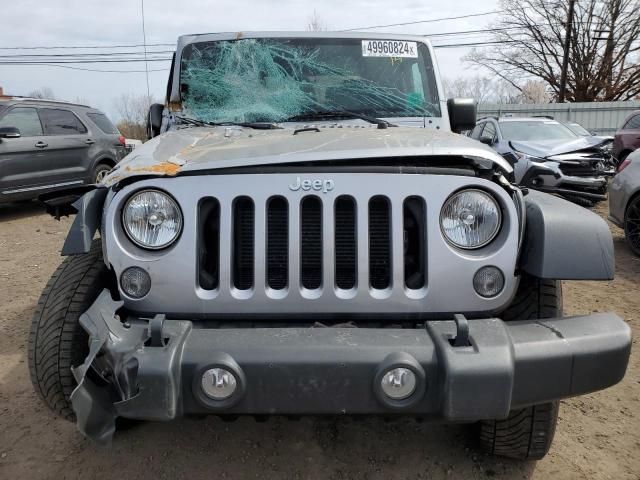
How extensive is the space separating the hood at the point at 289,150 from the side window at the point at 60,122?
7.38 meters

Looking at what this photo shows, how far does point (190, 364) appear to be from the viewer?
1.67 metres

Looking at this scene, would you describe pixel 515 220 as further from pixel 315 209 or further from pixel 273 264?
pixel 273 264

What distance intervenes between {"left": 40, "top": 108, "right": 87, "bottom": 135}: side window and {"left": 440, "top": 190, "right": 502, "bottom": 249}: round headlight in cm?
865

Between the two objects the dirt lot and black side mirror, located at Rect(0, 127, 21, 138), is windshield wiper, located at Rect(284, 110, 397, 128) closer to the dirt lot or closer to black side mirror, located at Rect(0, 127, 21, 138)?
the dirt lot

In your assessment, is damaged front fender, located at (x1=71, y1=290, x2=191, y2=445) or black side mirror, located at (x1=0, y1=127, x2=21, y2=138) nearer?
damaged front fender, located at (x1=71, y1=290, x2=191, y2=445)

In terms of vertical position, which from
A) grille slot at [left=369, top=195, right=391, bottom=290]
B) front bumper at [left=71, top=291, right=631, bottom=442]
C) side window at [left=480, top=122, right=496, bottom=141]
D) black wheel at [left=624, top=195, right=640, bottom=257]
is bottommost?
black wheel at [left=624, top=195, right=640, bottom=257]

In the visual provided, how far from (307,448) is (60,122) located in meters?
8.50

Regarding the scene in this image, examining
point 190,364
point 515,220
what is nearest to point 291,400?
point 190,364

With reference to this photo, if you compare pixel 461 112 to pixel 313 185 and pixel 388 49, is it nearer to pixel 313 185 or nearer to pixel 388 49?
pixel 388 49

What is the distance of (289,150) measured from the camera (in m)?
2.12

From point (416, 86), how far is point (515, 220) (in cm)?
186

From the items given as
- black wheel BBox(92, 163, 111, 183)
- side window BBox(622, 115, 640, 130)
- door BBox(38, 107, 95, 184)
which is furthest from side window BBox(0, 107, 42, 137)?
side window BBox(622, 115, 640, 130)

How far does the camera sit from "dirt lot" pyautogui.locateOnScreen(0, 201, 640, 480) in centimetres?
240

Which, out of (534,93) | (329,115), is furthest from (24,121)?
(534,93)
